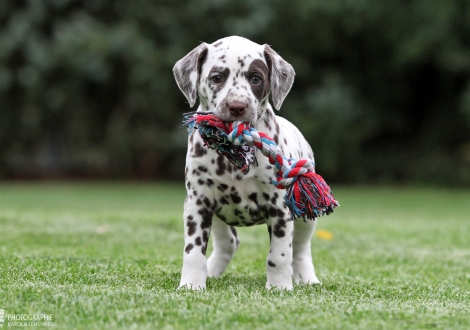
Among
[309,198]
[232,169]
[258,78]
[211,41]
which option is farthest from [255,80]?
[211,41]

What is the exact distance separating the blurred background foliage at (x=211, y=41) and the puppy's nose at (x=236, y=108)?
18.7m

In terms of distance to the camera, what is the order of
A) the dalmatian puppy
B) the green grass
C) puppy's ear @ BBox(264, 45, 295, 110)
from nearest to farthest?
1. the green grass
2. the dalmatian puppy
3. puppy's ear @ BBox(264, 45, 295, 110)

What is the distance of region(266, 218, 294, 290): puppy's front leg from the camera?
15.4ft

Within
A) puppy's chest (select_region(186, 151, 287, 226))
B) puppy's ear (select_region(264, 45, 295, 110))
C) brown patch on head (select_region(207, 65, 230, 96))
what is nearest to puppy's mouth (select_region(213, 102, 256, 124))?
brown patch on head (select_region(207, 65, 230, 96))

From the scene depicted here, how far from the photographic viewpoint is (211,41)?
80.5 ft

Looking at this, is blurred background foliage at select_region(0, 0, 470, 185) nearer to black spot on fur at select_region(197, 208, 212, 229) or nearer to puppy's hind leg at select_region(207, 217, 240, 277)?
puppy's hind leg at select_region(207, 217, 240, 277)

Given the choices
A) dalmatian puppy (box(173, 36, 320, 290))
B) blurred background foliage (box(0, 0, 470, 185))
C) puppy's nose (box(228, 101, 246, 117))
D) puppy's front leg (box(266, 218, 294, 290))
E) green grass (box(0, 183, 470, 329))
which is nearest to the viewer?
green grass (box(0, 183, 470, 329))

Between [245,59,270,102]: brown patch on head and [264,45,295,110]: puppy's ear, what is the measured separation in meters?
0.14

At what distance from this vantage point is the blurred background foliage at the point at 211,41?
23844 millimetres

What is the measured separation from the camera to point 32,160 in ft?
90.0

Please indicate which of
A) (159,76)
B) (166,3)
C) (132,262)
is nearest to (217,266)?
(132,262)

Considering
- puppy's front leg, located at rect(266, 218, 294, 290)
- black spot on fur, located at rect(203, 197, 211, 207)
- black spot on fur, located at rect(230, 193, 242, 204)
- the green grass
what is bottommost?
the green grass

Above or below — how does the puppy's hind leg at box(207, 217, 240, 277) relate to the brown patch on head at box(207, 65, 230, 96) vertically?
below

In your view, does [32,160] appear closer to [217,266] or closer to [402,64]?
[402,64]
